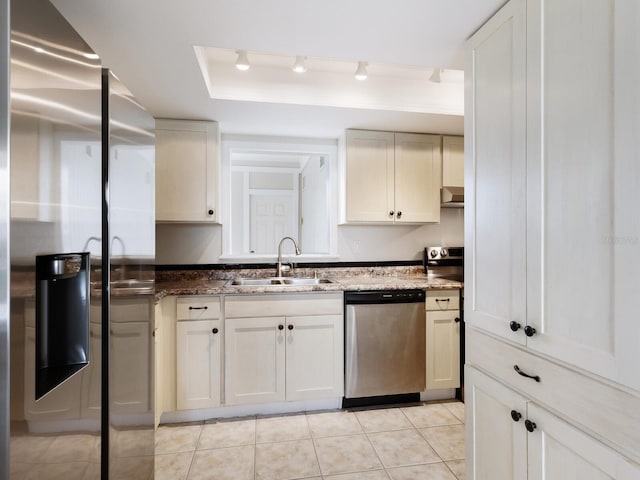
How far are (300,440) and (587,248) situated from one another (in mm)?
1921

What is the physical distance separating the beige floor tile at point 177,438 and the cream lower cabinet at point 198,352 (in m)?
0.14

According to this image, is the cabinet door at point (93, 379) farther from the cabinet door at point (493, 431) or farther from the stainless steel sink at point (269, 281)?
the stainless steel sink at point (269, 281)

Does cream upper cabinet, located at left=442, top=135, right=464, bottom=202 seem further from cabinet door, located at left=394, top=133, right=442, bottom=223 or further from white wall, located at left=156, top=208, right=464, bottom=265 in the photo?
white wall, located at left=156, top=208, right=464, bottom=265

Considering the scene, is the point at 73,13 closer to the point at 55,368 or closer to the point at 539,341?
the point at 55,368

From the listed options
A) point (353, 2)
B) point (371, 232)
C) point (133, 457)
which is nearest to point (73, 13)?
point (353, 2)

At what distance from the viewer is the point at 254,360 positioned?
2289 millimetres

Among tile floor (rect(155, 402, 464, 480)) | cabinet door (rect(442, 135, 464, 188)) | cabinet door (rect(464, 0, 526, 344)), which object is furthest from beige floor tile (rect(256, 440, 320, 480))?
cabinet door (rect(442, 135, 464, 188))

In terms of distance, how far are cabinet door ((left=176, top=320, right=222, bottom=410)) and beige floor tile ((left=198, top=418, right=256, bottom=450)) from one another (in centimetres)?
15

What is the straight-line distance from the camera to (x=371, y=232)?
3.08 meters

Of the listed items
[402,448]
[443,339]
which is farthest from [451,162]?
[402,448]

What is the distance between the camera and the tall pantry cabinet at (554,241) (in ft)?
2.66

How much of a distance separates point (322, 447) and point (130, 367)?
134 cm

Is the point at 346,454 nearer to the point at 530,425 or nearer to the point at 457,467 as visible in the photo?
the point at 457,467

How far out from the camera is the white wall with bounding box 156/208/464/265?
9.14ft
